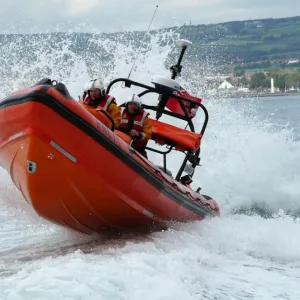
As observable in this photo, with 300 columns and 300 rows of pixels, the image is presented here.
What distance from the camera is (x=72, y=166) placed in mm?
5980

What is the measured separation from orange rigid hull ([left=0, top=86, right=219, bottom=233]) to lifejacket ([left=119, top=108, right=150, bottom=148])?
73 cm

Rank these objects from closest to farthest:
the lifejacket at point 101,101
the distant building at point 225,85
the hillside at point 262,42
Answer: the lifejacket at point 101,101
the distant building at point 225,85
the hillside at point 262,42

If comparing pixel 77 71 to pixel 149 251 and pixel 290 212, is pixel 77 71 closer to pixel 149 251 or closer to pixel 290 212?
pixel 290 212

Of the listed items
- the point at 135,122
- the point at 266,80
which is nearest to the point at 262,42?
the point at 266,80

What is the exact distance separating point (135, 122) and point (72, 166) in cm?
163

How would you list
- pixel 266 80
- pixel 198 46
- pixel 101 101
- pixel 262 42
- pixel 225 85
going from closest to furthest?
pixel 101 101 < pixel 198 46 < pixel 225 85 < pixel 266 80 < pixel 262 42

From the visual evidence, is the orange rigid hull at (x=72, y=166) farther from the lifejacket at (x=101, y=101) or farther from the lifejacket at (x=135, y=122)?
the lifejacket at (x=101, y=101)

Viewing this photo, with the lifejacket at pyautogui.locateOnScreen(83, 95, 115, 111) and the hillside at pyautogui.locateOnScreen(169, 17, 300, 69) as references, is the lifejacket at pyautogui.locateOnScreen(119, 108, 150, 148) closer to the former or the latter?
the lifejacket at pyautogui.locateOnScreen(83, 95, 115, 111)

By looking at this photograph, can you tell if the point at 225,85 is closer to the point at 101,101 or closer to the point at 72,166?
the point at 101,101

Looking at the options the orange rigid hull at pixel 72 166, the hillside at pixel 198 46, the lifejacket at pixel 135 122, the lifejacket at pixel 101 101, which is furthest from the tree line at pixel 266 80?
the orange rigid hull at pixel 72 166

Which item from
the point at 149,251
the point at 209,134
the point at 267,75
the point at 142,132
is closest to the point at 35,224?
the point at 142,132

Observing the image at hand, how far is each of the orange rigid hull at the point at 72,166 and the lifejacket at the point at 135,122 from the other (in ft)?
2.41

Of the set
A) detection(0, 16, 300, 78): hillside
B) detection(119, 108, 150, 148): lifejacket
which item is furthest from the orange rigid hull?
detection(0, 16, 300, 78): hillside

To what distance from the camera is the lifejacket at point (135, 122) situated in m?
7.46
